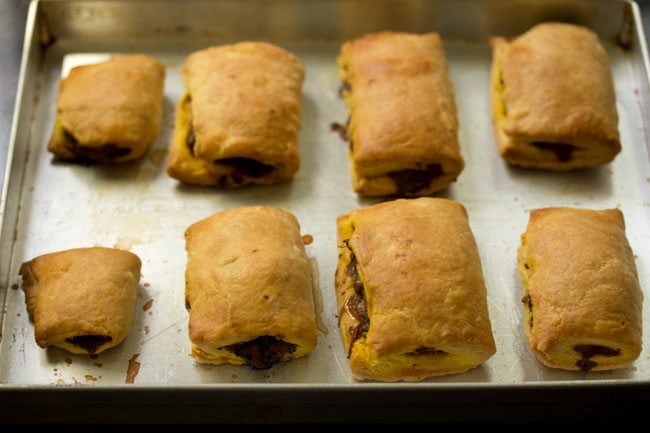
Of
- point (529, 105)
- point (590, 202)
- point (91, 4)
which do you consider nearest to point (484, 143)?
point (529, 105)

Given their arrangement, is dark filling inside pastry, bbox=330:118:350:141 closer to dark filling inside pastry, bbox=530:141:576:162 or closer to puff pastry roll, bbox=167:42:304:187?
puff pastry roll, bbox=167:42:304:187

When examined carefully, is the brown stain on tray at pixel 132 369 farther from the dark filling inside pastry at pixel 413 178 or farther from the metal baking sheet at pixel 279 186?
the dark filling inside pastry at pixel 413 178

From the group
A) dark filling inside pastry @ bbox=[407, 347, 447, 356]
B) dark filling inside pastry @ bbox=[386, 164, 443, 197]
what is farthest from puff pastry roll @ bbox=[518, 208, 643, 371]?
dark filling inside pastry @ bbox=[386, 164, 443, 197]

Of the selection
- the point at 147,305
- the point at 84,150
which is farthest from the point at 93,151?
the point at 147,305

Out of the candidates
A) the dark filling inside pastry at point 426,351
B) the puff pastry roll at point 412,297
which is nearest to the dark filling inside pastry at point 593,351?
the puff pastry roll at point 412,297

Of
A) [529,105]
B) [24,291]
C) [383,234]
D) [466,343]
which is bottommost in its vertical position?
[24,291]

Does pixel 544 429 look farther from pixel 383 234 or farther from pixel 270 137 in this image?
→ pixel 270 137
